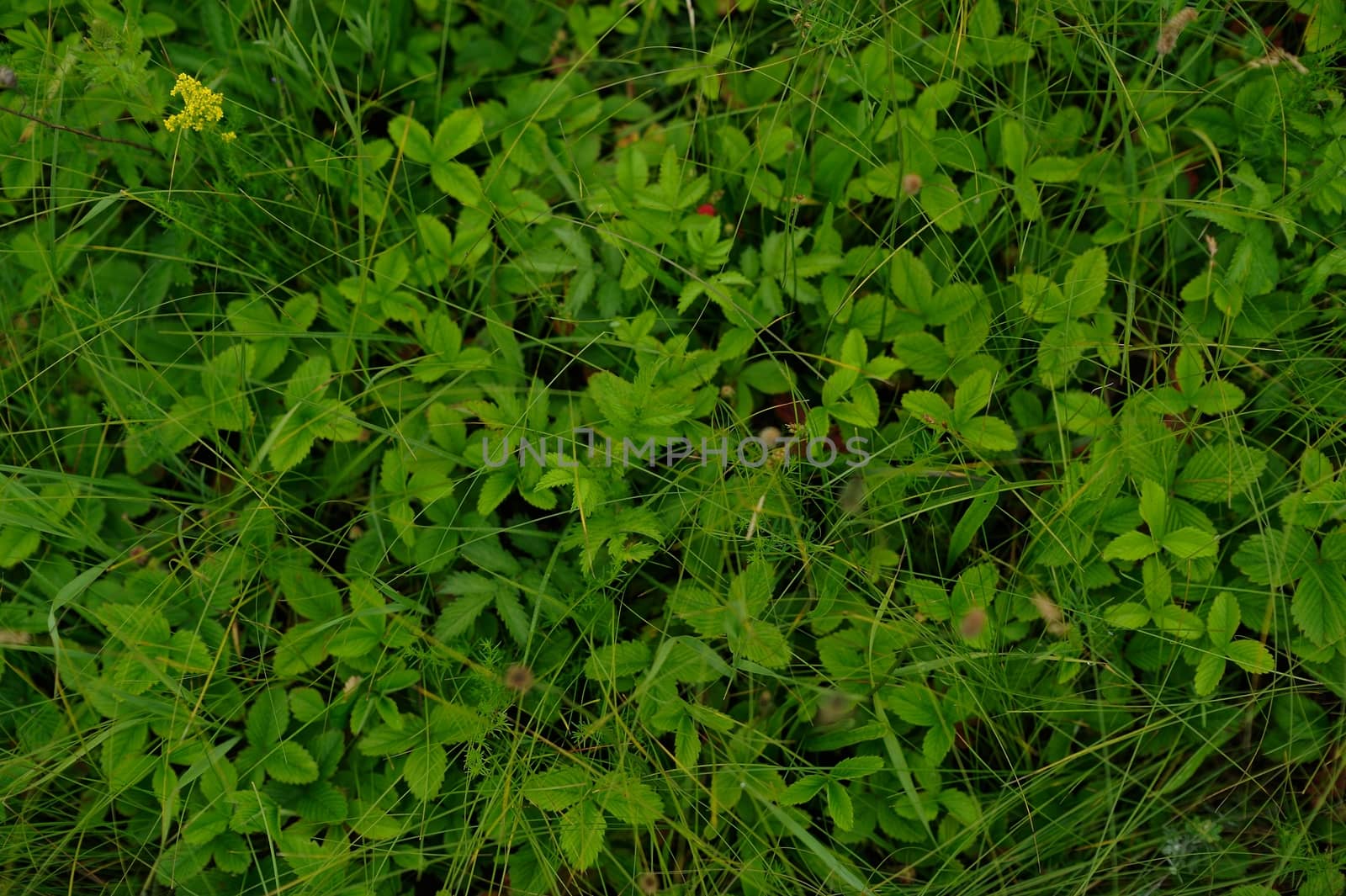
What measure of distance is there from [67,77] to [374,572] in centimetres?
135

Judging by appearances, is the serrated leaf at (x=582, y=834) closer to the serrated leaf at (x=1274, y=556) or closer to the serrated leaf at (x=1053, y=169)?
the serrated leaf at (x=1274, y=556)

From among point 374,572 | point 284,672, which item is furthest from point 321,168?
point 284,672

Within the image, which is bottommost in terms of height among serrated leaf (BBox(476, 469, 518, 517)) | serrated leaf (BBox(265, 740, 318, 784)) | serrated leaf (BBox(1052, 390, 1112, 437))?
serrated leaf (BBox(265, 740, 318, 784))

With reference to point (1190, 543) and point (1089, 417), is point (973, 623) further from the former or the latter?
point (1089, 417)

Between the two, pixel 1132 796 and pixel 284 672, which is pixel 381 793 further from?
pixel 1132 796

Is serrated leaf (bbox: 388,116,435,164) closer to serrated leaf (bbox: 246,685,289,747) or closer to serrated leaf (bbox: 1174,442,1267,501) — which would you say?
serrated leaf (bbox: 246,685,289,747)

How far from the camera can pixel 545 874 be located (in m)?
1.80

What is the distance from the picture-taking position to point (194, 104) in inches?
74.0

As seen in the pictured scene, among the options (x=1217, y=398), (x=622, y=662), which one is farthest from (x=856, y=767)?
(x=1217, y=398)

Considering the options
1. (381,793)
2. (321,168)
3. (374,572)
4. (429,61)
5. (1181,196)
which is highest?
(1181,196)

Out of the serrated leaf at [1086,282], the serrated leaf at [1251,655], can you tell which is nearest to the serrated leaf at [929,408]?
the serrated leaf at [1086,282]

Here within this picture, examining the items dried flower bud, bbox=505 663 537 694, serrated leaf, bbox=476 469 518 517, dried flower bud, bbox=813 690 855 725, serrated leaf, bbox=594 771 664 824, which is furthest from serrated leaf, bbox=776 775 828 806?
serrated leaf, bbox=476 469 518 517

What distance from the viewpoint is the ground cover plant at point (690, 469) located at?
1.83m

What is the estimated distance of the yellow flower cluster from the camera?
6.10 feet
